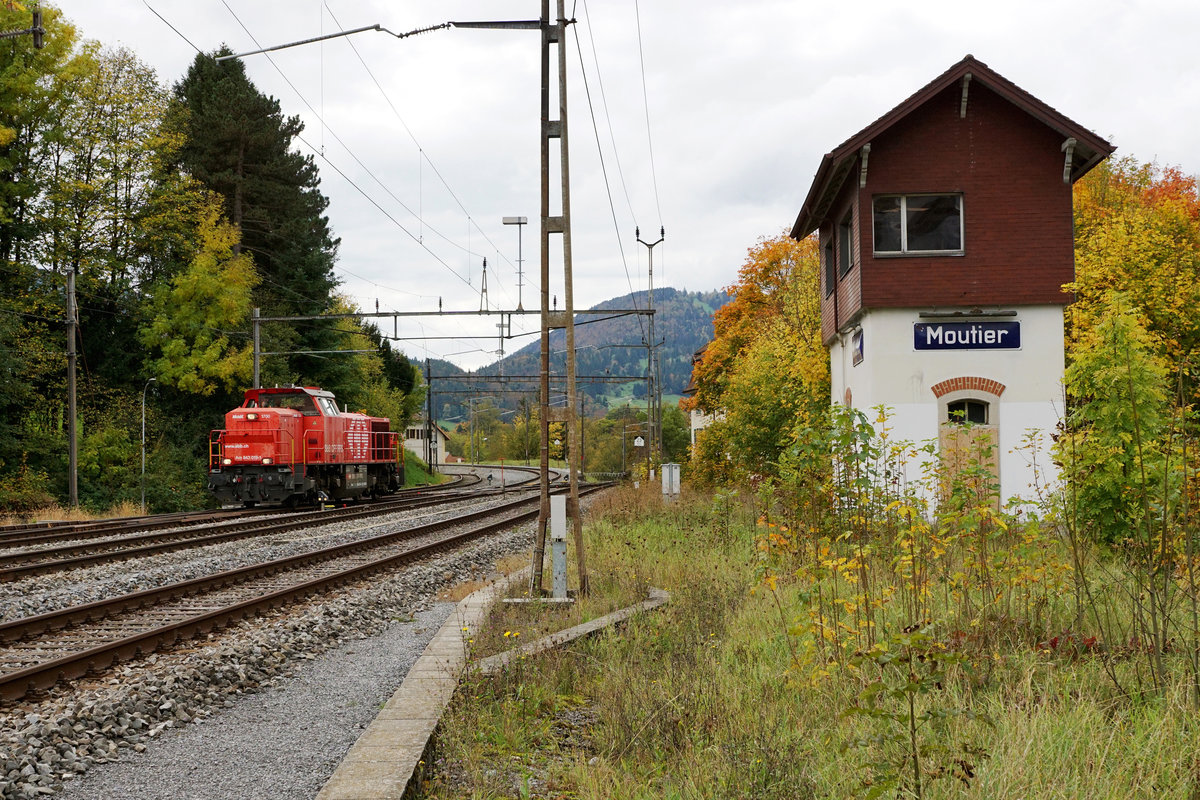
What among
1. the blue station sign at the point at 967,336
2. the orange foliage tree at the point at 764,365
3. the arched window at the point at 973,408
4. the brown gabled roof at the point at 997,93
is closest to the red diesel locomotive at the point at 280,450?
the orange foliage tree at the point at 764,365

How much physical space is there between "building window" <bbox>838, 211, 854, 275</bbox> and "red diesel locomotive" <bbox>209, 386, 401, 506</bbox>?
14933mm

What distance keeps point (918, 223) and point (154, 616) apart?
1561cm

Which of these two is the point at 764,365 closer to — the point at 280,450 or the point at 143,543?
the point at 280,450

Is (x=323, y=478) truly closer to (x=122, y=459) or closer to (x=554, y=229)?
(x=122, y=459)

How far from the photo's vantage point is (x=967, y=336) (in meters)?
19.2

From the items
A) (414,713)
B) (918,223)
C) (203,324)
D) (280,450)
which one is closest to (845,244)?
(918,223)

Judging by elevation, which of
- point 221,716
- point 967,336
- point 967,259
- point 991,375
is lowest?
point 221,716

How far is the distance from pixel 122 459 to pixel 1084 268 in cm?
3244

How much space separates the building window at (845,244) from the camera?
2097 cm

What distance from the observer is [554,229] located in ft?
36.6

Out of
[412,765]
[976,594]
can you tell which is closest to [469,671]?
[412,765]

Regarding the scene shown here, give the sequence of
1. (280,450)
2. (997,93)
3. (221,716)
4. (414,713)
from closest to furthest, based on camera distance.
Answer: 1. (414,713)
2. (221,716)
3. (997,93)
4. (280,450)

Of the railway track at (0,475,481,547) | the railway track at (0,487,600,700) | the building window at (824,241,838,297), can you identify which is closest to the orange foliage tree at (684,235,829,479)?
the building window at (824,241,838,297)

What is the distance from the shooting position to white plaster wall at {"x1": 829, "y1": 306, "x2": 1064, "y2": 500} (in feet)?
62.0
